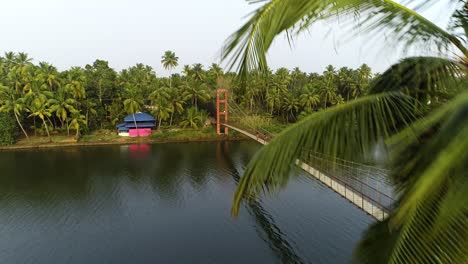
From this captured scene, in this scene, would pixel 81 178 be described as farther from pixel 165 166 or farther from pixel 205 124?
pixel 205 124

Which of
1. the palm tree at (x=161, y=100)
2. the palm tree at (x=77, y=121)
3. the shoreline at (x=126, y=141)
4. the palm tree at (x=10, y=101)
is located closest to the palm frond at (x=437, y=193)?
the shoreline at (x=126, y=141)

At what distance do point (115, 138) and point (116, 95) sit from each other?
411 centimetres

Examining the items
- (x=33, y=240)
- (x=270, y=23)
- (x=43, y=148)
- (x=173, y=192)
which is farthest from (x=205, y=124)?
(x=270, y=23)

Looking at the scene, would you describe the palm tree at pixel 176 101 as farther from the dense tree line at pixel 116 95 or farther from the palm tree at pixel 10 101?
the palm tree at pixel 10 101

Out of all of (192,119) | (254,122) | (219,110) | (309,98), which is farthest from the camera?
(309,98)

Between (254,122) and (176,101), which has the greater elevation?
(176,101)

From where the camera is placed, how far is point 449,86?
51.2 inches

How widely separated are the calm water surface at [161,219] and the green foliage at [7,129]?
20.1 ft

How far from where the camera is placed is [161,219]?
34.3 feet

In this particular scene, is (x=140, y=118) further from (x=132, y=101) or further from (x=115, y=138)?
(x=115, y=138)

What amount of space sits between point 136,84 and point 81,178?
12.4 m

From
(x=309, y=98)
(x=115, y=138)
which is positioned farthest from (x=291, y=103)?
(x=115, y=138)

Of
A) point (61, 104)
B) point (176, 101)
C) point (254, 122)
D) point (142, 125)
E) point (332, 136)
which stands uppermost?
point (332, 136)

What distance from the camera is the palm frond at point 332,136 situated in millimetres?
1265
